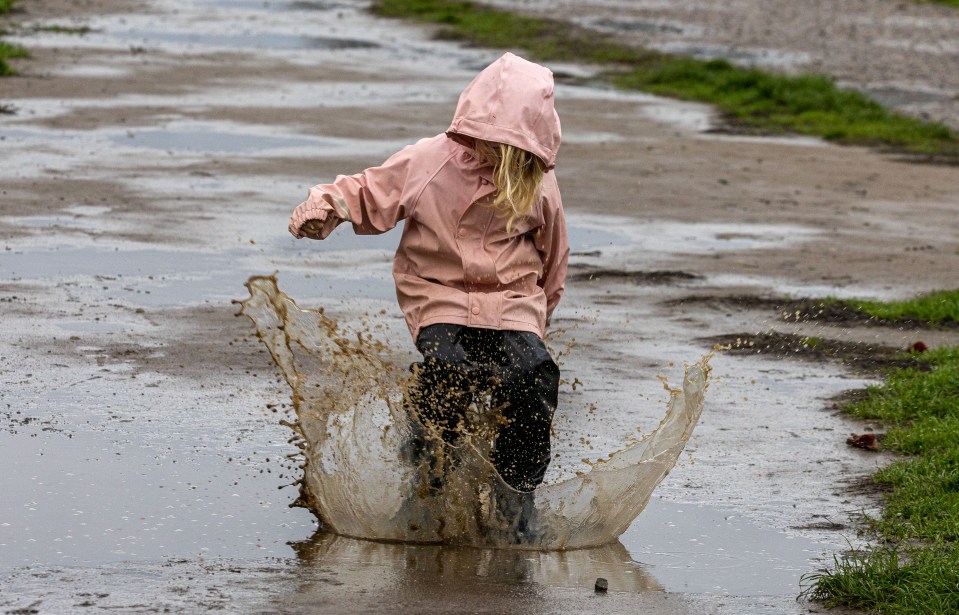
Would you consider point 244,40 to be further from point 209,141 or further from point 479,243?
point 479,243

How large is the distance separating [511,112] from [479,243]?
41 centimetres

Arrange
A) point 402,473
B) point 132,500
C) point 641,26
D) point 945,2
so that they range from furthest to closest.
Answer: point 945,2, point 641,26, point 132,500, point 402,473

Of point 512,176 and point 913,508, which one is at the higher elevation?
point 512,176

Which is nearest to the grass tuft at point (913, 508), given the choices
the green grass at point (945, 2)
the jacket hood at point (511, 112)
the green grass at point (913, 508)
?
the green grass at point (913, 508)

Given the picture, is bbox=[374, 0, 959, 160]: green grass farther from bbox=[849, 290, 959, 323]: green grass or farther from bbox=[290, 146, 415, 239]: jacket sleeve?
bbox=[290, 146, 415, 239]: jacket sleeve

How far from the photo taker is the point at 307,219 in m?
5.24

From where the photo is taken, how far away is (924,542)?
18.4ft

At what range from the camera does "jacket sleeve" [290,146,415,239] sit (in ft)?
17.5

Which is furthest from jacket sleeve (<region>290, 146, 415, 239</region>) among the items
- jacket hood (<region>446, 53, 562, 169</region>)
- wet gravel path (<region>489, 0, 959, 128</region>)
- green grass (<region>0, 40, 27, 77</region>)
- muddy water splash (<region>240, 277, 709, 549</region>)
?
wet gravel path (<region>489, 0, 959, 128</region>)

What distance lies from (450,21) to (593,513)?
817 inches

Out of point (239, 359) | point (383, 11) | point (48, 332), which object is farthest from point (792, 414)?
point (383, 11)

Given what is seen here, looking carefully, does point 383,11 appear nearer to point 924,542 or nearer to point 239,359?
point 239,359

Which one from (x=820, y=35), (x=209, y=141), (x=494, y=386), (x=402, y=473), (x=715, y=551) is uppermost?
(x=494, y=386)

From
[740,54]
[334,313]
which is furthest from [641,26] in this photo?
[334,313]
